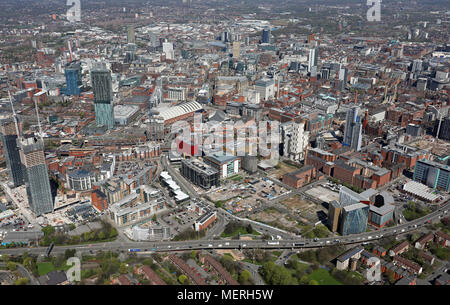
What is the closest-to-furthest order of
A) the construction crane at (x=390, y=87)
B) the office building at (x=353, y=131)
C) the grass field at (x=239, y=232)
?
the grass field at (x=239, y=232)
the office building at (x=353, y=131)
the construction crane at (x=390, y=87)

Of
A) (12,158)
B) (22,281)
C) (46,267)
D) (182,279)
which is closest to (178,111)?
(12,158)

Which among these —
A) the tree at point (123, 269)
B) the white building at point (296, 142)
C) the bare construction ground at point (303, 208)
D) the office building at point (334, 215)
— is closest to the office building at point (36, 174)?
the tree at point (123, 269)

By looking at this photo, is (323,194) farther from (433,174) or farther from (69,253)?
(69,253)

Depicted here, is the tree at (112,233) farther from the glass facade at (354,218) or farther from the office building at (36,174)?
the glass facade at (354,218)

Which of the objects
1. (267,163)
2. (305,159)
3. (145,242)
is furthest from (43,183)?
(305,159)

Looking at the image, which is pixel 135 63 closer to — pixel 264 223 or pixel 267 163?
pixel 267 163
